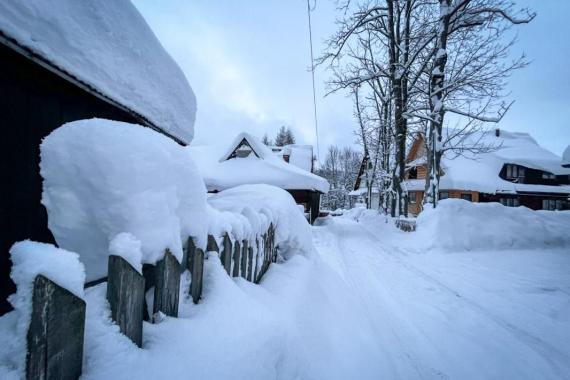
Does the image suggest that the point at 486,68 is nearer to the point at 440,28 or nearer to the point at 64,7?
the point at 440,28

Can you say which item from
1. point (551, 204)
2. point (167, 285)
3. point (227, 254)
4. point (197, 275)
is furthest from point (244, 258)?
point (551, 204)

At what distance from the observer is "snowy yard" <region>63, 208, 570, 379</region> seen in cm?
100

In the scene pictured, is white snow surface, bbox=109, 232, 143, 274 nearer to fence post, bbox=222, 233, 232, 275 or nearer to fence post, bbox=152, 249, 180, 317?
fence post, bbox=152, 249, 180, 317

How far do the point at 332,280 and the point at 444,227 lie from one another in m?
5.69

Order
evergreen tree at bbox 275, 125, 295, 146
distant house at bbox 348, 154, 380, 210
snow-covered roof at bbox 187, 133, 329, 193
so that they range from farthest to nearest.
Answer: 1. evergreen tree at bbox 275, 125, 295, 146
2. distant house at bbox 348, 154, 380, 210
3. snow-covered roof at bbox 187, 133, 329, 193

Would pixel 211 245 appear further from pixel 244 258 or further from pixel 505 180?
pixel 505 180

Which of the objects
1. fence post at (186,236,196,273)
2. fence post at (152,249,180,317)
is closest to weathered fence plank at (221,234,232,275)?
fence post at (186,236,196,273)

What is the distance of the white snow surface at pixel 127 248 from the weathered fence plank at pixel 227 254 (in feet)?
2.79

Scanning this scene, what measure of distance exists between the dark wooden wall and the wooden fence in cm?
139

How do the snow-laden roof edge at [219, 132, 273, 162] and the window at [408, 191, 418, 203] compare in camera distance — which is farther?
the window at [408, 191, 418, 203]

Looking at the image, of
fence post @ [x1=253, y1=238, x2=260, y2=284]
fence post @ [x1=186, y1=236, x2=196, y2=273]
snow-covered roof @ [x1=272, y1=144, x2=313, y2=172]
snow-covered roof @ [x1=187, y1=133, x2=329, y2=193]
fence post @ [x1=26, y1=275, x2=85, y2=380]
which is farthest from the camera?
snow-covered roof @ [x1=272, y1=144, x2=313, y2=172]

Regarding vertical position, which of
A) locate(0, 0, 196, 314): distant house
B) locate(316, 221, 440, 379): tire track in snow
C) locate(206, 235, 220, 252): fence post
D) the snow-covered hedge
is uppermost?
locate(0, 0, 196, 314): distant house

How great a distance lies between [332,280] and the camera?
3441 millimetres

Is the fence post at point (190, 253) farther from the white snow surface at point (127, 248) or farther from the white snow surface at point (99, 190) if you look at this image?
the white snow surface at point (127, 248)
